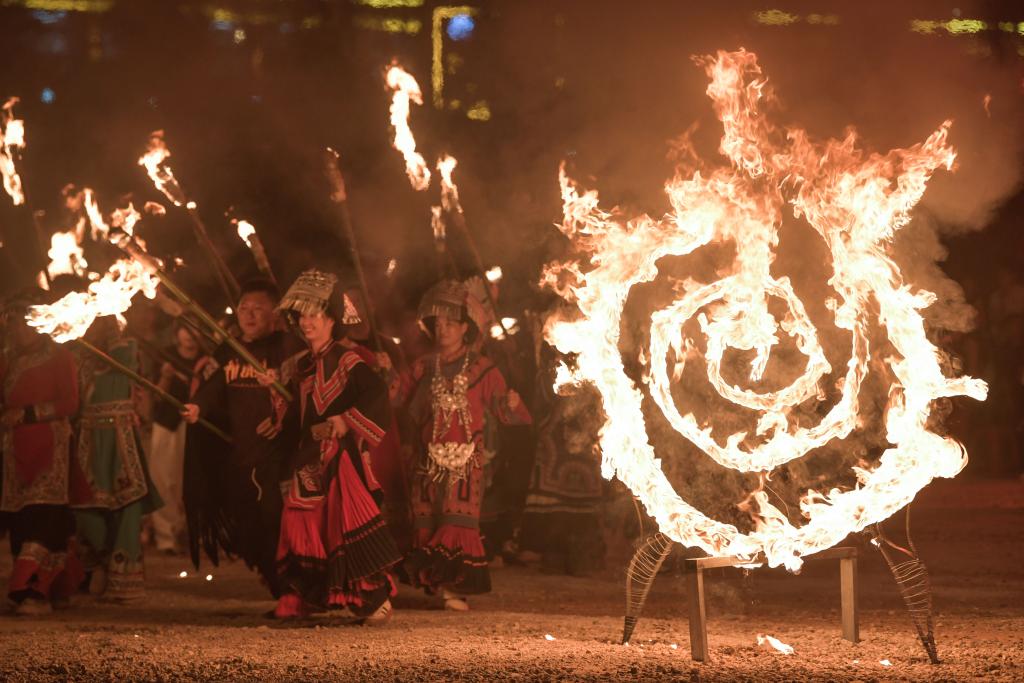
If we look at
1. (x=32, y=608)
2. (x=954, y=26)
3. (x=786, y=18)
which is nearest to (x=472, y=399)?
(x=32, y=608)

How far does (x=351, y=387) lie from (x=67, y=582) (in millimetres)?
2112

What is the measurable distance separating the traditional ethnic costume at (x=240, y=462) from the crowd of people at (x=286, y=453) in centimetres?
1

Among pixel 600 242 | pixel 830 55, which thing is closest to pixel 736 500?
pixel 600 242

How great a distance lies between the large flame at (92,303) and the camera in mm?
7758

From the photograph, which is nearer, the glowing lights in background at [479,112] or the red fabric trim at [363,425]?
the red fabric trim at [363,425]

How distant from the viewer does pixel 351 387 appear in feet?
26.5

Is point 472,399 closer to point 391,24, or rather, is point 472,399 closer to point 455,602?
point 455,602

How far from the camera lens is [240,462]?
8.73m

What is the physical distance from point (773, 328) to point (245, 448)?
3.40 m

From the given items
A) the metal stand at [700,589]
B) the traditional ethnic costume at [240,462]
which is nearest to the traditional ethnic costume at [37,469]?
the traditional ethnic costume at [240,462]

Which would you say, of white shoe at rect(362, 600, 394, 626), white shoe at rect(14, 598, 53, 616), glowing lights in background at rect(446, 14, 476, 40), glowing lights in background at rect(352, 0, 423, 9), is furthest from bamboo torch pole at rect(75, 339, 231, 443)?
glowing lights in background at rect(352, 0, 423, 9)

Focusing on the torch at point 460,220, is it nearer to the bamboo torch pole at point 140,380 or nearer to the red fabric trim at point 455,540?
the red fabric trim at point 455,540

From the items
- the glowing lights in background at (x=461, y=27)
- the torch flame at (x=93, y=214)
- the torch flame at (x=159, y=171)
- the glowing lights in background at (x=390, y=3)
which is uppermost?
the glowing lights in background at (x=390, y=3)

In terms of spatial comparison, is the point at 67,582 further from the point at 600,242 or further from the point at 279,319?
the point at 600,242
